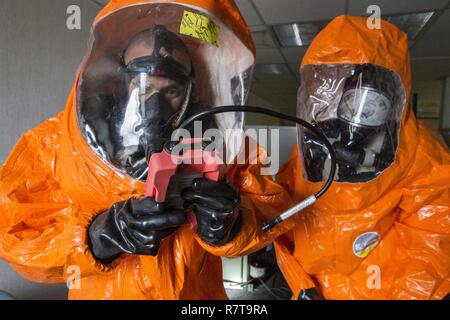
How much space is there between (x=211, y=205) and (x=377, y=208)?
655 mm

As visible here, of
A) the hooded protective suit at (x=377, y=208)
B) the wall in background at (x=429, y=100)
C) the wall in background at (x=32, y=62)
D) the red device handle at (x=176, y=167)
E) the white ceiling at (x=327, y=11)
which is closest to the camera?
the red device handle at (x=176, y=167)

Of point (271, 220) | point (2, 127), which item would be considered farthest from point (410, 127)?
point (2, 127)

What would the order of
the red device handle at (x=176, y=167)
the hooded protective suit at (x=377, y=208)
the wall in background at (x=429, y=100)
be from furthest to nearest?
the wall in background at (x=429, y=100), the hooded protective suit at (x=377, y=208), the red device handle at (x=176, y=167)

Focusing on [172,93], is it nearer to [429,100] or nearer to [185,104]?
[185,104]

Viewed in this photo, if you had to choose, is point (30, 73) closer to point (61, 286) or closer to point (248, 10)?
point (61, 286)

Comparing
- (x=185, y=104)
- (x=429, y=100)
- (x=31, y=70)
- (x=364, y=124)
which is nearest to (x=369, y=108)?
(x=364, y=124)

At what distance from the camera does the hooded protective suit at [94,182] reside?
59cm

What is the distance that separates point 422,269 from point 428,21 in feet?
7.26

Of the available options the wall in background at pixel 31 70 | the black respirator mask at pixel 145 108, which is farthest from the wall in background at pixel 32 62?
the black respirator mask at pixel 145 108

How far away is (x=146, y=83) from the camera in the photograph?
0.63m

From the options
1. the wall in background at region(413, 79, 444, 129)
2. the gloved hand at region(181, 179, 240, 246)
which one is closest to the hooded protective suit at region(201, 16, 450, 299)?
the gloved hand at region(181, 179, 240, 246)

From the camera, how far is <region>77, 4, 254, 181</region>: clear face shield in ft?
2.02

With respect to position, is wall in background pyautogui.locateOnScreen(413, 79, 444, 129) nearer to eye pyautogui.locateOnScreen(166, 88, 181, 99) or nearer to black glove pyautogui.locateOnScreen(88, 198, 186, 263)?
eye pyautogui.locateOnScreen(166, 88, 181, 99)

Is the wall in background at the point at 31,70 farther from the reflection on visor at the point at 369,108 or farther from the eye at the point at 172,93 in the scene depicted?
the reflection on visor at the point at 369,108
